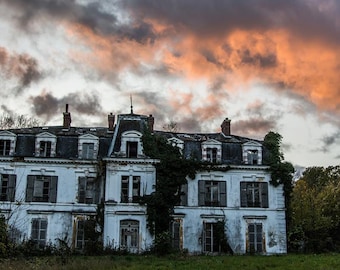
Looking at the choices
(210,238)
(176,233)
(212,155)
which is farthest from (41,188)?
(212,155)

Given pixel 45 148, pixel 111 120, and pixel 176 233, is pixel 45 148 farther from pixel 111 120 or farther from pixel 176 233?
pixel 176 233

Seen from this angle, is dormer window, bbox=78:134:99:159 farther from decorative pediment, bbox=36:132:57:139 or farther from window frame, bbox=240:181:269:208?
window frame, bbox=240:181:269:208

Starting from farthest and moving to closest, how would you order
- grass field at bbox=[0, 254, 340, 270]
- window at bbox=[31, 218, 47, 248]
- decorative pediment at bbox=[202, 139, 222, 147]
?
decorative pediment at bbox=[202, 139, 222, 147] → window at bbox=[31, 218, 47, 248] → grass field at bbox=[0, 254, 340, 270]

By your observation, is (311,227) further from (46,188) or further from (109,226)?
(46,188)

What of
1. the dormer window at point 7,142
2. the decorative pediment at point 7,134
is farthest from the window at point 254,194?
the decorative pediment at point 7,134

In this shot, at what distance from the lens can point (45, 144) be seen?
38.0 meters

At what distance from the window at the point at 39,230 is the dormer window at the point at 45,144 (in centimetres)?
480

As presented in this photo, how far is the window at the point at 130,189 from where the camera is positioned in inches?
1426

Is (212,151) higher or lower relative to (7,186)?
higher

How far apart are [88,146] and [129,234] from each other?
23.8 ft

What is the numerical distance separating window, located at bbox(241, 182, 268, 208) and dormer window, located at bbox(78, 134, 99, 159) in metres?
11.2

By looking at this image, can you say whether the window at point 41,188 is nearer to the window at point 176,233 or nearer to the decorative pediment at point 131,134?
the decorative pediment at point 131,134

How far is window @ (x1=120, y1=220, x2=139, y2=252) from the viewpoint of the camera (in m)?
35.6

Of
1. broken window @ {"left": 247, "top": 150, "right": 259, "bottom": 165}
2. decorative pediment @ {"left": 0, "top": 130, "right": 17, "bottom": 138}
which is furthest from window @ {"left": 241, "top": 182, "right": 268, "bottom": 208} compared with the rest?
decorative pediment @ {"left": 0, "top": 130, "right": 17, "bottom": 138}
